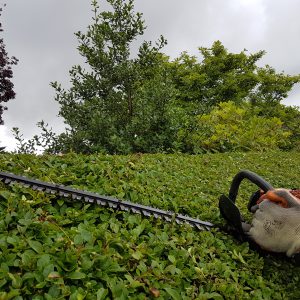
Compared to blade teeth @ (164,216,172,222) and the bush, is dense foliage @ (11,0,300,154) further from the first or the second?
blade teeth @ (164,216,172,222)

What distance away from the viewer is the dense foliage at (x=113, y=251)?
5.64ft

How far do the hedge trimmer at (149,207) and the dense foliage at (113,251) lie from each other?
0.20 ft

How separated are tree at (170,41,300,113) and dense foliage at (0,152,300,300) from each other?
69.5 ft

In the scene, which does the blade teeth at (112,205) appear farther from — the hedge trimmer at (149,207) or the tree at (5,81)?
the tree at (5,81)

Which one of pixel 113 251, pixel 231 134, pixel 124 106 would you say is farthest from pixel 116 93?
pixel 113 251

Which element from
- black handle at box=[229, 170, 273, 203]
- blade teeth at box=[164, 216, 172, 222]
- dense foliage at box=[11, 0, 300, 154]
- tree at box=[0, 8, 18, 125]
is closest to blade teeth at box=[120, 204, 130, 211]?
blade teeth at box=[164, 216, 172, 222]

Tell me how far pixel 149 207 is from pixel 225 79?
939 inches

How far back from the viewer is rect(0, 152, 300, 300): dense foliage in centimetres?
172

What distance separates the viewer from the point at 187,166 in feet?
19.9

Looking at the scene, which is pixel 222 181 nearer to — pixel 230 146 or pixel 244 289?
pixel 244 289

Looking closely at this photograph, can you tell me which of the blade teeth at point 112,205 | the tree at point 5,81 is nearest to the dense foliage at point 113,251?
the blade teeth at point 112,205

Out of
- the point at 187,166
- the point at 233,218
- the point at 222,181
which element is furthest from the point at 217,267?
the point at 187,166

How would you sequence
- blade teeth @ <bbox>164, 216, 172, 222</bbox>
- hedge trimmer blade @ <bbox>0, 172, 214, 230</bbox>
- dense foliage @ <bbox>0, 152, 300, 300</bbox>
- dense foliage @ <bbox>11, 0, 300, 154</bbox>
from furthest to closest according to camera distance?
1. dense foliage @ <bbox>11, 0, 300, 154</bbox>
2. blade teeth @ <bbox>164, 216, 172, 222</bbox>
3. hedge trimmer blade @ <bbox>0, 172, 214, 230</bbox>
4. dense foliage @ <bbox>0, 152, 300, 300</bbox>

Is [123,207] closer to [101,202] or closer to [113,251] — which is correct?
[101,202]
